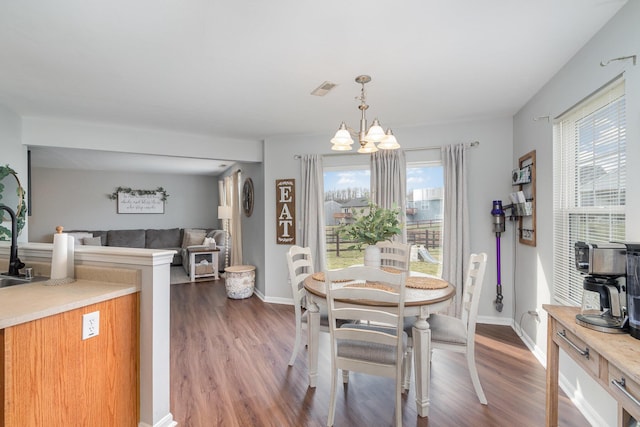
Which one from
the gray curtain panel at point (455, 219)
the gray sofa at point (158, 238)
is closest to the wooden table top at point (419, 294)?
the gray curtain panel at point (455, 219)

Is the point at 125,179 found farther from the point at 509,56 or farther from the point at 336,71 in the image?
the point at 509,56

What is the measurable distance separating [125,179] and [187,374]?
22.1 ft

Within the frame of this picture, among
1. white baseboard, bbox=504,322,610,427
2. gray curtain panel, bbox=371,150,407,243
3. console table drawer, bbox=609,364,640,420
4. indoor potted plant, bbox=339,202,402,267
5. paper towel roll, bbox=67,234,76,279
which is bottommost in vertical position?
white baseboard, bbox=504,322,610,427

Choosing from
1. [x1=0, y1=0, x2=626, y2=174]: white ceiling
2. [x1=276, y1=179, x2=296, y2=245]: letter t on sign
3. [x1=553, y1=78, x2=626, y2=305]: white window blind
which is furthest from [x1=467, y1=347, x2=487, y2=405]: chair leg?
[x1=276, y1=179, x2=296, y2=245]: letter t on sign

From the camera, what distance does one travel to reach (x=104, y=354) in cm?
170

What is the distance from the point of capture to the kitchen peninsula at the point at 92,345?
53.5 inches

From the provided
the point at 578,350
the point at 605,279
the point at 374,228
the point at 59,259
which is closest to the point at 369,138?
the point at 374,228

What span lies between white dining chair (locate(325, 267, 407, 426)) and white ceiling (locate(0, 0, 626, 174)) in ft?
4.89

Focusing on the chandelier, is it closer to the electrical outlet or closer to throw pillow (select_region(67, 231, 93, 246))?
→ the electrical outlet

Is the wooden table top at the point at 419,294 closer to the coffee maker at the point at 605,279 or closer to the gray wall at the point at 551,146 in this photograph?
the coffee maker at the point at 605,279

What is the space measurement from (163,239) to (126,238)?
0.78 meters

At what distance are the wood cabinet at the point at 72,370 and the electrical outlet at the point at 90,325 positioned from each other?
0.02 meters

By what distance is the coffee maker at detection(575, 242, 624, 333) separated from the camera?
1.40 metres

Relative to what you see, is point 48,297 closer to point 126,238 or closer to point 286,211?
point 286,211
